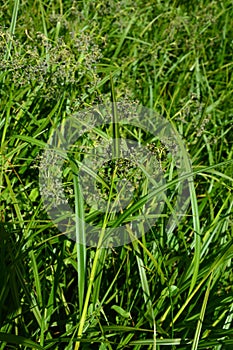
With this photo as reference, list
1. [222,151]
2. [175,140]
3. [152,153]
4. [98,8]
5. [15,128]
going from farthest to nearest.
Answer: [98,8]
[222,151]
[15,128]
[175,140]
[152,153]

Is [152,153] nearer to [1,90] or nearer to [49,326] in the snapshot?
[49,326]

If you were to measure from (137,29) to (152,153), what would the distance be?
1581 mm

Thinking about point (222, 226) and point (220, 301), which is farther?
point (222, 226)

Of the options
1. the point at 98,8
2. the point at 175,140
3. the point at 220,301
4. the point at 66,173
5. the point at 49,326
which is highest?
the point at 98,8

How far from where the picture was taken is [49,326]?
1548 mm

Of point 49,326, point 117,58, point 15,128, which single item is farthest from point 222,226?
point 117,58

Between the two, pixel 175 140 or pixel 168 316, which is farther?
pixel 175 140

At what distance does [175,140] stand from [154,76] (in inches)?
36.2

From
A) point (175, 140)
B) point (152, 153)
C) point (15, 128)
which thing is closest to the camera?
point (152, 153)

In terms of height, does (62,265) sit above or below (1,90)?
below

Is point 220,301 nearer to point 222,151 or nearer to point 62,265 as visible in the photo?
point 62,265

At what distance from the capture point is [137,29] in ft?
9.52

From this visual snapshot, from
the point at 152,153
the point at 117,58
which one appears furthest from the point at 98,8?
the point at 152,153

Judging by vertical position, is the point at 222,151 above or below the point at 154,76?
below
